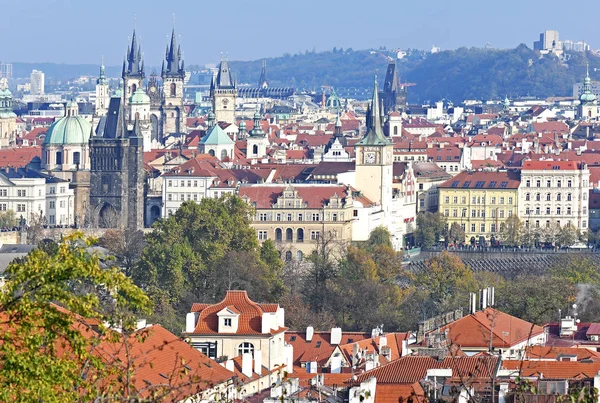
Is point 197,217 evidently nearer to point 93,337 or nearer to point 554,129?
point 93,337

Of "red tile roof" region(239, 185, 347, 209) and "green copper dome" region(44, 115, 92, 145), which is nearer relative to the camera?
"red tile roof" region(239, 185, 347, 209)

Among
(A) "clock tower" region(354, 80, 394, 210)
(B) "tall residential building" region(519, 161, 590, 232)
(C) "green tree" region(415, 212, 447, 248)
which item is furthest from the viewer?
(B) "tall residential building" region(519, 161, 590, 232)

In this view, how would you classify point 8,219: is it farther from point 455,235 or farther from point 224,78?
point 224,78

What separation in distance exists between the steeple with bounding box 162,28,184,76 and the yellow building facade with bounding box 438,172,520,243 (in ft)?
229

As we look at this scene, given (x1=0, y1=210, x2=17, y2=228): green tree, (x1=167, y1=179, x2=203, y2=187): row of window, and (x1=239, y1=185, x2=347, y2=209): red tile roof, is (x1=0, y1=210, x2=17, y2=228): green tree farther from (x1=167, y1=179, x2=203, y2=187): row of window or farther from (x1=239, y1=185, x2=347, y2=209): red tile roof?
(x1=239, y1=185, x2=347, y2=209): red tile roof

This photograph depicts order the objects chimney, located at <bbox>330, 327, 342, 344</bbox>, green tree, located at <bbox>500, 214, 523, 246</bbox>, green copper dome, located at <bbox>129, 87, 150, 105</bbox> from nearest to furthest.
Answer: chimney, located at <bbox>330, 327, 342, 344</bbox> < green tree, located at <bbox>500, 214, 523, 246</bbox> < green copper dome, located at <bbox>129, 87, 150, 105</bbox>

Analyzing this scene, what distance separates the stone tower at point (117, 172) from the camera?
108387 mm

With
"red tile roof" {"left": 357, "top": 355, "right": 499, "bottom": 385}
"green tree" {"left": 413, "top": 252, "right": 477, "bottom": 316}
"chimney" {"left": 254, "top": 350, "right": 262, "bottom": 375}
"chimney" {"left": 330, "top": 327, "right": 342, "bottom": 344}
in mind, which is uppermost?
"red tile roof" {"left": 357, "top": 355, "right": 499, "bottom": 385}

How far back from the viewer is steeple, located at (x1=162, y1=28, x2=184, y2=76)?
179125mm

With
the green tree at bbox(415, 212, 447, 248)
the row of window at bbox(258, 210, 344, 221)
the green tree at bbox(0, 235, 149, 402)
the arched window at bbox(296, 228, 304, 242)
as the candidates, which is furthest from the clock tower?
the green tree at bbox(0, 235, 149, 402)

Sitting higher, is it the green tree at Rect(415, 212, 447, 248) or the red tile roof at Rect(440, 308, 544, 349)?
the red tile roof at Rect(440, 308, 544, 349)

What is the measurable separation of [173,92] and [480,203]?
2813 inches

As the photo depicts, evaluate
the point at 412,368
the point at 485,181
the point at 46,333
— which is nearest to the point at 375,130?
the point at 485,181

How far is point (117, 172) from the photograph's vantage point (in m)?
110
